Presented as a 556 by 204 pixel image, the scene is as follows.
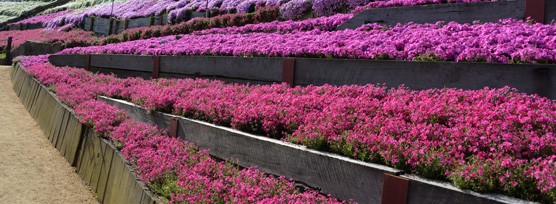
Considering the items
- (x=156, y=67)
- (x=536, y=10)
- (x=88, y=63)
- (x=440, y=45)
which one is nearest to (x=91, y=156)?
(x=156, y=67)

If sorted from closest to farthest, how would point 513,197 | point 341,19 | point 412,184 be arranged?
1. point 513,197
2. point 412,184
3. point 341,19

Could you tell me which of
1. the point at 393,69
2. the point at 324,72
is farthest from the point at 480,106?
the point at 324,72

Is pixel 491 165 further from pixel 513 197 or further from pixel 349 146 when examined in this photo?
pixel 349 146

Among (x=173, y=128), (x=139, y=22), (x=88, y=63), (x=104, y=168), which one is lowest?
(x=104, y=168)

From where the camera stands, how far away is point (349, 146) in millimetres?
3824

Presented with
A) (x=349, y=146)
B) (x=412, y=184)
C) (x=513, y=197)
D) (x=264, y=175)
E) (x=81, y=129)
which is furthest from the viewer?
(x=81, y=129)

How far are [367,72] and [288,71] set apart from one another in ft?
4.88

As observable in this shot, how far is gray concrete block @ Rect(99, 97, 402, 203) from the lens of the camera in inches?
137

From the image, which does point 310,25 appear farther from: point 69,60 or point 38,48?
point 38,48

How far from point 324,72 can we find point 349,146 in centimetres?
260

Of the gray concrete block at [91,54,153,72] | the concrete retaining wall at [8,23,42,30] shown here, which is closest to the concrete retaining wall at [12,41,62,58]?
the gray concrete block at [91,54,153,72]

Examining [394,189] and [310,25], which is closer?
[394,189]

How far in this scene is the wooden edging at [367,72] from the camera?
171 inches

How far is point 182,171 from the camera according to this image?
4.83 metres
